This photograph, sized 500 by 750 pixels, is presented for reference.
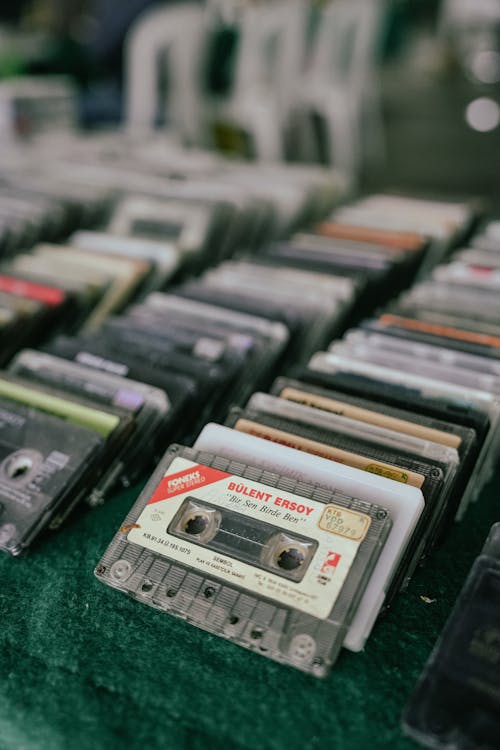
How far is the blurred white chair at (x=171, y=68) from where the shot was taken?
5.10 m

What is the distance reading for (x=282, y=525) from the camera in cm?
125

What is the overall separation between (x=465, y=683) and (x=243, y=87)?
575cm

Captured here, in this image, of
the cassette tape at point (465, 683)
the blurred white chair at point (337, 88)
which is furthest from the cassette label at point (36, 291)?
the blurred white chair at point (337, 88)

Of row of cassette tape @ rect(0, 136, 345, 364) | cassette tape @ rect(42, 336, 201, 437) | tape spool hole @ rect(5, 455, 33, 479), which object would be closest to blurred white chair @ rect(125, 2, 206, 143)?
row of cassette tape @ rect(0, 136, 345, 364)

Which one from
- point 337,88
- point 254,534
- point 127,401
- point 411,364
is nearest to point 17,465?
point 127,401

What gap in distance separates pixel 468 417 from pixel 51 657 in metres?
0.93

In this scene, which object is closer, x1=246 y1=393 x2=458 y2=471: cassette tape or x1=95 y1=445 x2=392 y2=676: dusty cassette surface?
x1=95 y1=445 x2=392 y2=676: dusty cassette surface

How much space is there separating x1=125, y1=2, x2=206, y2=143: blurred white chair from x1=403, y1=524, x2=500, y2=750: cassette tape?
451 centimetres

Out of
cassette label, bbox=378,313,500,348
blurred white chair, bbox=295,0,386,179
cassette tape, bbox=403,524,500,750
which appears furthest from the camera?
blurred white chair, bbox=295,0,386,179

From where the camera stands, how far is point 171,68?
5.36 m

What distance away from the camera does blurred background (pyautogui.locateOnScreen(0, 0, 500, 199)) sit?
5.16 meters

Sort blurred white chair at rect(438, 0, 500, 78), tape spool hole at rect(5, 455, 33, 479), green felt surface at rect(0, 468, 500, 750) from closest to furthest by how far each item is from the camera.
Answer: green felt surface at rect(0, 468, 500, 750), tape spool hole at rect(5, 455, 33, 479), blurred white chair at rect(438, 0, 500, 78)

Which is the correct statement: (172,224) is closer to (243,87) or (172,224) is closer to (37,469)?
(37,469)

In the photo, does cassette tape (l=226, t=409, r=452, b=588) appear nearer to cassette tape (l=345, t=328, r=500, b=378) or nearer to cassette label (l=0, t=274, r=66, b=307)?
cassette tape (l=345, t=328, r=500, b=378)
